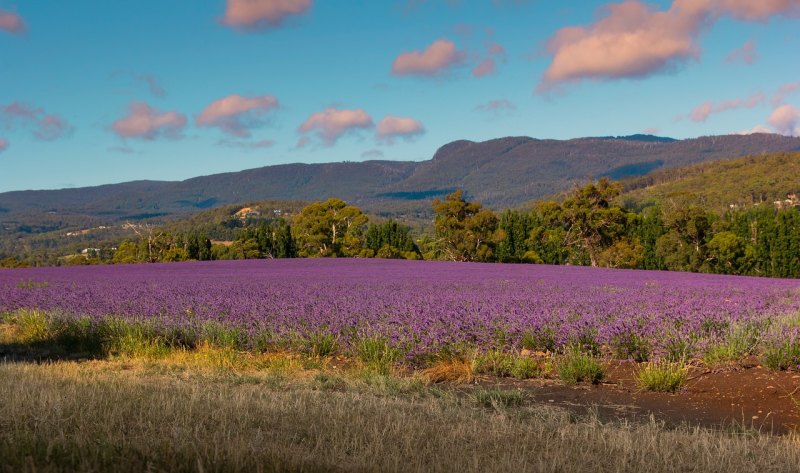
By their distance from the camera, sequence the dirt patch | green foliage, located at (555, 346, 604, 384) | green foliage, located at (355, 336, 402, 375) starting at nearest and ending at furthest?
the dirt patch, green foliage, located at (555, 346, 604, 384), green foliage, located at (355, 336, 402, 375)

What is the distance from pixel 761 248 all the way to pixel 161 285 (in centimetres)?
5887

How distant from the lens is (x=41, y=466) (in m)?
3.68

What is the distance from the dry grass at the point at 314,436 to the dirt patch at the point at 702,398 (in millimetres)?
868

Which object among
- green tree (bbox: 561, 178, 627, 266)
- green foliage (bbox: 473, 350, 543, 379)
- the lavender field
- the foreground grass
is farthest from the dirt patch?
green tree (bbox: 561, 178, 627, 266)

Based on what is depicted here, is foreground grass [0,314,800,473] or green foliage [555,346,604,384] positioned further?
green foliage [555,346,604,384]

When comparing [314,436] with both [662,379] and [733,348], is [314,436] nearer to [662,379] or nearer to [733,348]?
[662,379]

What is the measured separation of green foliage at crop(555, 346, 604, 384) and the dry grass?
162cm

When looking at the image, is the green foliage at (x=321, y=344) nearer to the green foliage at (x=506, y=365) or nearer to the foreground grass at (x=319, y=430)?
the foreground grass at (x=319, y=430)

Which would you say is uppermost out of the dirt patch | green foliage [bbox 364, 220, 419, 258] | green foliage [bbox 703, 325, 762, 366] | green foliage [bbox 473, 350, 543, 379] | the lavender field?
green foliage [bbox 364, 220, 419, 258]

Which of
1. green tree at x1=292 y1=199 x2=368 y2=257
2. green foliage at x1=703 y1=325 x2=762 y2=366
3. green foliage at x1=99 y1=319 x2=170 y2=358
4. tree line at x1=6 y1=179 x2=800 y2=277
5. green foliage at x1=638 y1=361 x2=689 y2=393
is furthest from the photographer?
green tree at x1=292 y1=199 x2=368 y2=257

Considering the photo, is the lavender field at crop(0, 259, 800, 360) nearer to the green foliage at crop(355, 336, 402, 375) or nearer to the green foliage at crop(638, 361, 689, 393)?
the green foliage at crop(355, 336, 402, 375)

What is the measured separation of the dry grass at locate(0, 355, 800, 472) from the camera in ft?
13.1

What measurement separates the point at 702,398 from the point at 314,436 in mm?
5172

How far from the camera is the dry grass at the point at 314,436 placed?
4.00 meters
